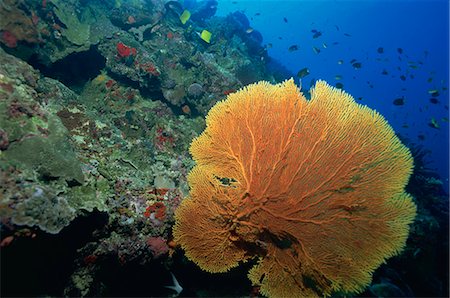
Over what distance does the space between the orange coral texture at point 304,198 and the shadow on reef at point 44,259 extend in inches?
46.6

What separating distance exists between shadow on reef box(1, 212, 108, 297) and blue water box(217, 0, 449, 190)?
2061 inches

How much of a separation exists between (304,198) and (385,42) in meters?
116

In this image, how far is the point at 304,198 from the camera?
10.9 ft

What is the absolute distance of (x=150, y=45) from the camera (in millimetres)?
9484

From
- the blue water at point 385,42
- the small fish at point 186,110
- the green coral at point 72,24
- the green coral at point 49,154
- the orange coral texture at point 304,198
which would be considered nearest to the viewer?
the green coral at point 49,154

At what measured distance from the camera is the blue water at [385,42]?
69.6 m

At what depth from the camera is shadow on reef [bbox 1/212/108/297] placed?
8.21ft

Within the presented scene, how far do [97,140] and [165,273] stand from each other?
242 centimetres

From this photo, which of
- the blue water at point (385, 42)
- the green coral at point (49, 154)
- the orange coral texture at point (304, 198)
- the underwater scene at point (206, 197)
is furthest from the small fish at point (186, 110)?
the blue water at point (385, 42)

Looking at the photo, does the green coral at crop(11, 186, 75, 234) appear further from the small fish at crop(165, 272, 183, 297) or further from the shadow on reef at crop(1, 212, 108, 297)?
the small fish at crop(165, 272, 183, 297)

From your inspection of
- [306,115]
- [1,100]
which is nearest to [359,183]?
[306,115]

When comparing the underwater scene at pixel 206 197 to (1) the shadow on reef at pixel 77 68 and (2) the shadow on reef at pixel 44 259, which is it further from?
(1) the shadow on reef at pixel 77 68

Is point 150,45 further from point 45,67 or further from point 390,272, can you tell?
point 390,272

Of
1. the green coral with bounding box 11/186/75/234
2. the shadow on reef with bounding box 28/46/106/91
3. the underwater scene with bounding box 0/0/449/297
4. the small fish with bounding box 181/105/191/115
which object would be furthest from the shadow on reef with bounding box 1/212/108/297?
the shadow on reef with bounding box 28/46/106/91
